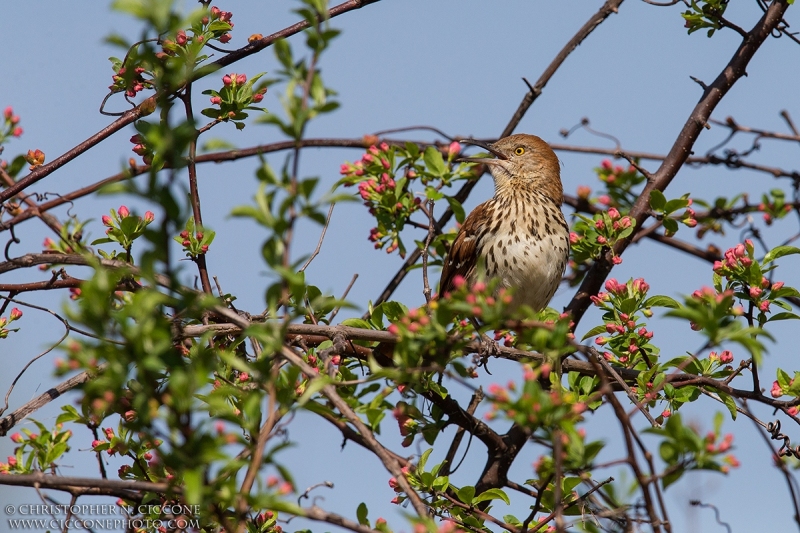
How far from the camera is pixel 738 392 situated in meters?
3.42

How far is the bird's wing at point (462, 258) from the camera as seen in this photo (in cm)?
507

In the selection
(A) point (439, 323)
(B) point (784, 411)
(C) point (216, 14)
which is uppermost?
(C) point (216, 14)

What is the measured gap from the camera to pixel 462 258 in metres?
5.12

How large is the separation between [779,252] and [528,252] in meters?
1.62

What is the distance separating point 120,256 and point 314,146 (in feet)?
4.87

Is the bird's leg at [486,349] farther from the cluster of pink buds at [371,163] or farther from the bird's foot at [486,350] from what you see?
the cluster of pink buds at [371,163]

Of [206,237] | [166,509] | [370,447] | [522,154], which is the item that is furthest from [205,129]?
[522,154]

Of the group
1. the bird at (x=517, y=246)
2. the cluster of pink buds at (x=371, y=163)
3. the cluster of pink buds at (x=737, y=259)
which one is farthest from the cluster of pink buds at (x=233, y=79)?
the cluster of pink buds at (x=737, y=259)

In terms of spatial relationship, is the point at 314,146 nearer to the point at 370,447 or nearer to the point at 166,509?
the point at 166,509

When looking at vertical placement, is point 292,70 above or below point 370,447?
above

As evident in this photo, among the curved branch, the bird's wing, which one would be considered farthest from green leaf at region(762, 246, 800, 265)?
the bird's wing

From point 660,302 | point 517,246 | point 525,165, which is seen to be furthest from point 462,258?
point 660,302

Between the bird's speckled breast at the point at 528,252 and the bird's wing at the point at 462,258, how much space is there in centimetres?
6

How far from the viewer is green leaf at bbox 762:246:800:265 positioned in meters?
3.65
